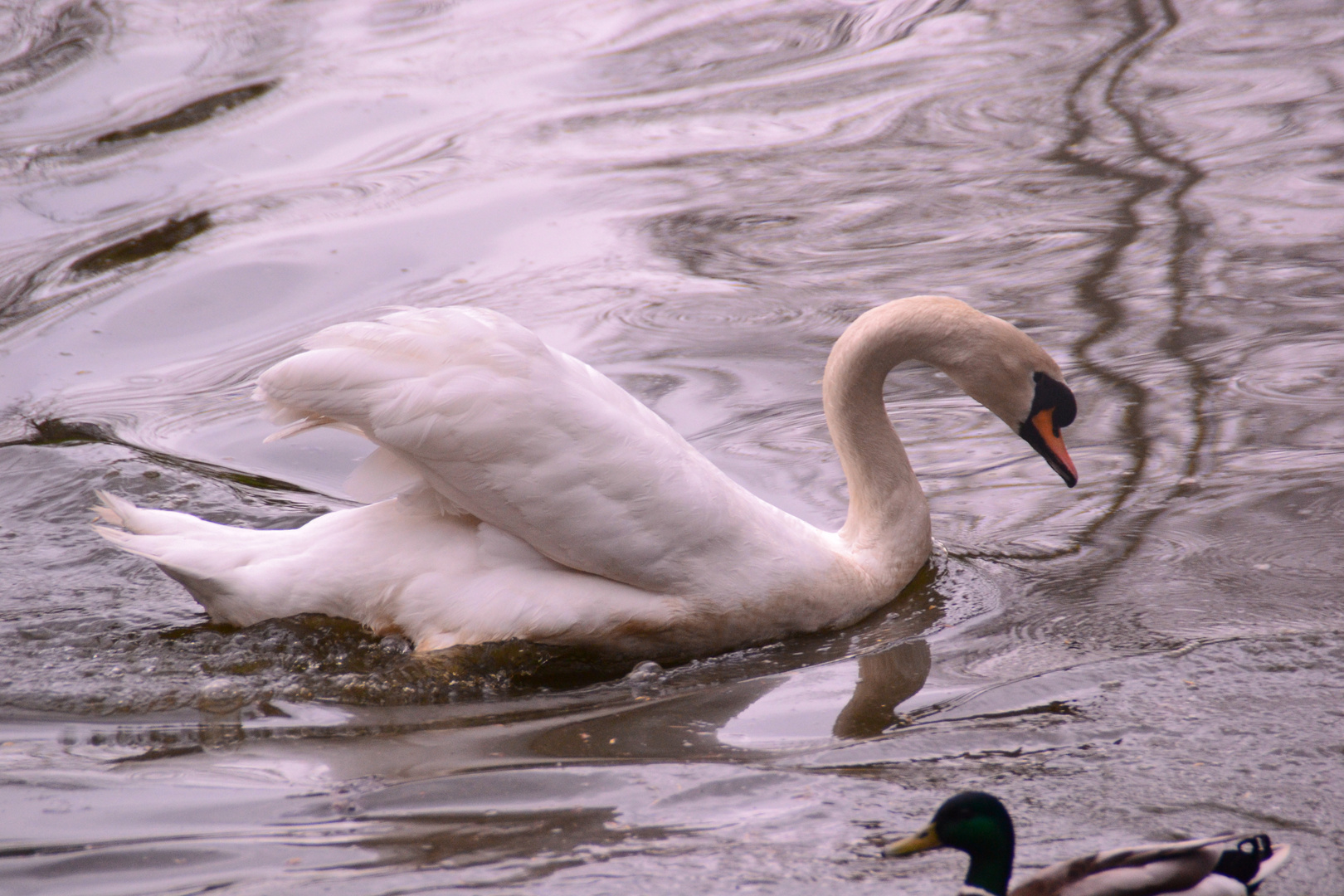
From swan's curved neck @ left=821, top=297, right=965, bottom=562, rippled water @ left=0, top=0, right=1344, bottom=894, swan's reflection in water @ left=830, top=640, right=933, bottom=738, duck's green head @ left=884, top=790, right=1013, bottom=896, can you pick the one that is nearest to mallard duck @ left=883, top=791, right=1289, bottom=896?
duck's green head @ left=884, top=790, right=1013, bottom=896

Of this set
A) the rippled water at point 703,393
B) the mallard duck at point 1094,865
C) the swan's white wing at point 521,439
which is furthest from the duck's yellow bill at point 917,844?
the swan's white wing at point 521,439

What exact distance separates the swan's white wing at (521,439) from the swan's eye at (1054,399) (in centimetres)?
117

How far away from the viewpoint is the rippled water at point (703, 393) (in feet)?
10.3

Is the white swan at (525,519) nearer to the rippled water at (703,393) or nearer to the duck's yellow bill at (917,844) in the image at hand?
the rippled water at (703,393)

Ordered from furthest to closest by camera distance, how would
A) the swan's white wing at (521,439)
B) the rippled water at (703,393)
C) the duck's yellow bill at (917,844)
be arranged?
the swan's white wing at (521,439) < the rippled water at (703,393) < the duck's yellow bill at (917,844)

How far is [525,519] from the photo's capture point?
4102 mm

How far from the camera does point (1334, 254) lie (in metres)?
7.03

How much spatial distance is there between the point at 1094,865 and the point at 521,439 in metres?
2.06

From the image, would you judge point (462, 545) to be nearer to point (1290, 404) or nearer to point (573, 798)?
point (573, 798)

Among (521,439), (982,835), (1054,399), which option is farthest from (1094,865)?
(1054,399)

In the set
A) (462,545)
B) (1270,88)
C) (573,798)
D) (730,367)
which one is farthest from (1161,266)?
(573,798)

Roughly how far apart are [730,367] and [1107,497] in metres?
2.02

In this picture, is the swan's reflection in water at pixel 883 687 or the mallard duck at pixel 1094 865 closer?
the mallard duck at pixel 1094 865

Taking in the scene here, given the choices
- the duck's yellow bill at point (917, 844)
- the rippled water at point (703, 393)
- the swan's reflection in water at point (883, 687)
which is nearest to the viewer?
the duck's yellow bill at point (917, 844)
